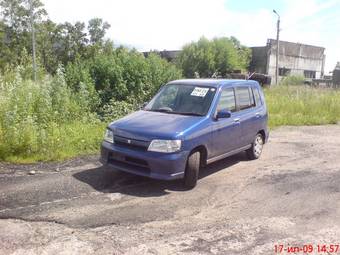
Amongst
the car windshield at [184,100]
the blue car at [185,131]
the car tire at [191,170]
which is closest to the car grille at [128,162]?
the blue car at [185,131]

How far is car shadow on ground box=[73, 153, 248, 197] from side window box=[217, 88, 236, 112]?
4.09ft

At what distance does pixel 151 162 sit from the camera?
18.2ft

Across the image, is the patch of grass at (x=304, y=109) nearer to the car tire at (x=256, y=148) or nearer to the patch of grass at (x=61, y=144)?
the car tire at (x=256, y=148)

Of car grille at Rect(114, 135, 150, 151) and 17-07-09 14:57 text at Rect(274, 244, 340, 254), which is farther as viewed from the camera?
car grille at Rect(114, 135, 150, 151)

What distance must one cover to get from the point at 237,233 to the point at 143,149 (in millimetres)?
1962

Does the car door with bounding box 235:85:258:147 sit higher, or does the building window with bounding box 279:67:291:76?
the building window with bounding box 279:67:291:76

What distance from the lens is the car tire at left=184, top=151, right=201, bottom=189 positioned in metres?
5.80

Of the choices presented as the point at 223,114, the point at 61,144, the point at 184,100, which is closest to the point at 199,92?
the point at 184,100

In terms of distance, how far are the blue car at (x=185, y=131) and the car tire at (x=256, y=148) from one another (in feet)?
0.35

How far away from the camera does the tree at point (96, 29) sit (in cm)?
4884

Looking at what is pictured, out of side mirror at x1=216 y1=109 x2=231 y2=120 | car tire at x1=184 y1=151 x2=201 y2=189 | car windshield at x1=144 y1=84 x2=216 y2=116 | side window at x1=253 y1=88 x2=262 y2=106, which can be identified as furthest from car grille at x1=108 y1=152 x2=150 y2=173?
side window at x1=253 y1=88 x2=262 y2=106

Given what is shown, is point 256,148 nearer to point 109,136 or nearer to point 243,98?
point 243,98

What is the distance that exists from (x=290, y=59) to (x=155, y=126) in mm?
47776

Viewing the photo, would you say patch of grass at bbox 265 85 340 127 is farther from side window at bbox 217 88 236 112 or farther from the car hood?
the car hood
